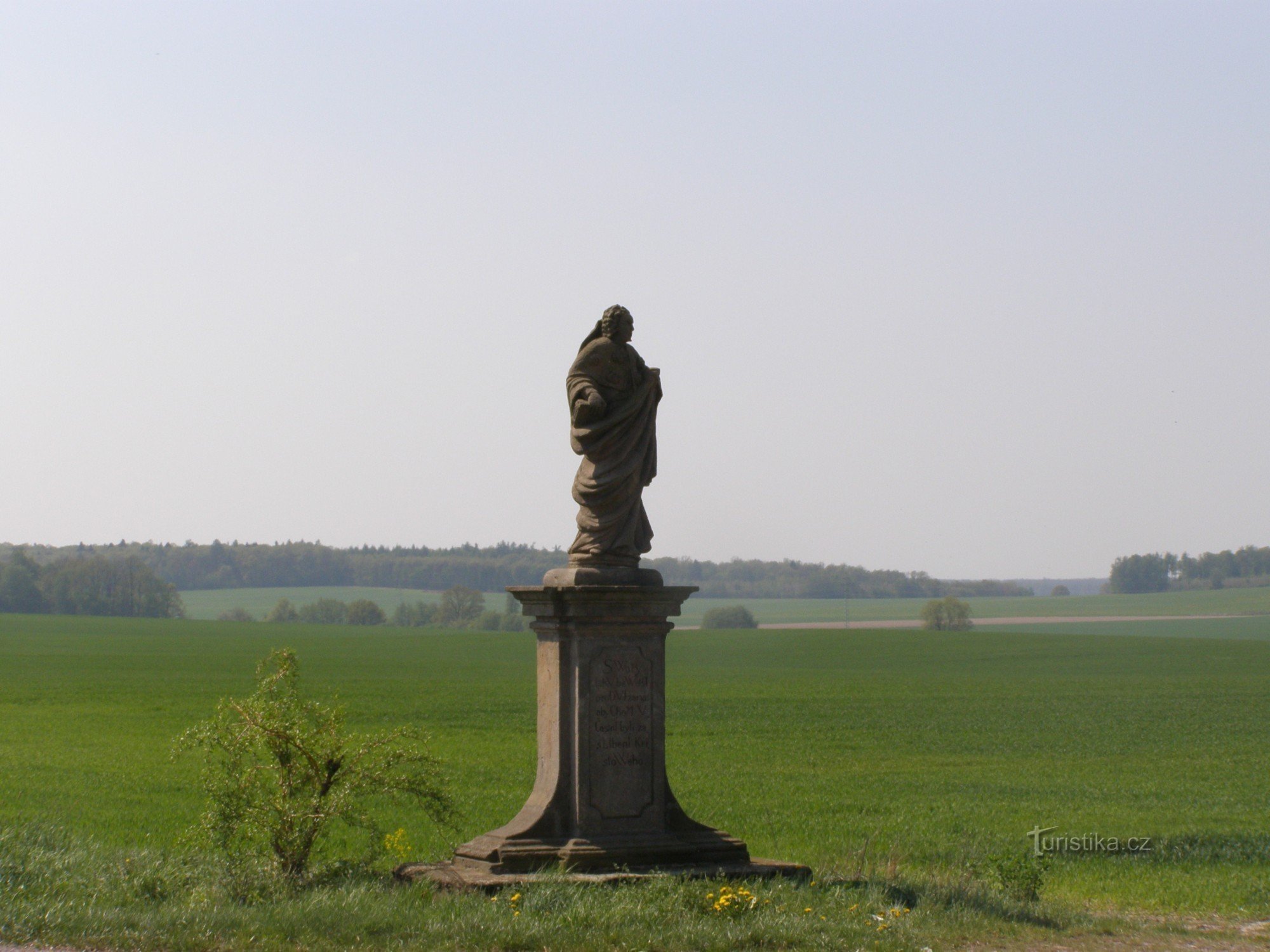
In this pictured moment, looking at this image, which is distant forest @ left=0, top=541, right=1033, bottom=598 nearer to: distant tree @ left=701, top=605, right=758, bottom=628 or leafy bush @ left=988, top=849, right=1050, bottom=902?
distant tree @ left=701, top=605, right=758, bottom=628

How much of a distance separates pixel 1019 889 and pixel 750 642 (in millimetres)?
59692

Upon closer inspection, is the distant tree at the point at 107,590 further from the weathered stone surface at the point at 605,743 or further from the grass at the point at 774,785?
the weathered stone surface at the point at 605,743

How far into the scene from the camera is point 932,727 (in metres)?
32.0

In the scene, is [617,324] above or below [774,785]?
above

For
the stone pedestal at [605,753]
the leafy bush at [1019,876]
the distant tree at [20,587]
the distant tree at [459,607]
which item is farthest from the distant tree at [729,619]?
the stone pedestal at [605,753]

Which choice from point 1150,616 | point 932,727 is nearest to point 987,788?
point 932,727

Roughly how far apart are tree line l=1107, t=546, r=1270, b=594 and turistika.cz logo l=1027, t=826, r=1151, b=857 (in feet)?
387

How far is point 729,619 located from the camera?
8688cm

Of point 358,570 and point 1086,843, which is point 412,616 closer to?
point 358,570

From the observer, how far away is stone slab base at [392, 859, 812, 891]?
966cm

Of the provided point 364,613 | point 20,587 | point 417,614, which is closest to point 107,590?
point 20,587

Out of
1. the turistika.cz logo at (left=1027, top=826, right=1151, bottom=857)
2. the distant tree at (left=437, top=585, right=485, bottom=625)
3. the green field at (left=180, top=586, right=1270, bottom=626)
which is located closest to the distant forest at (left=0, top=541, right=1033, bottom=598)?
the green field at (left=180, top=586, right=1270, bottom=626)

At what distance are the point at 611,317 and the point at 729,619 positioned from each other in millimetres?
76712

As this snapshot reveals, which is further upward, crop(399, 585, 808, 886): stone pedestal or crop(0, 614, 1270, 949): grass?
crop(399, 585, 808, 886): stone pedestal
